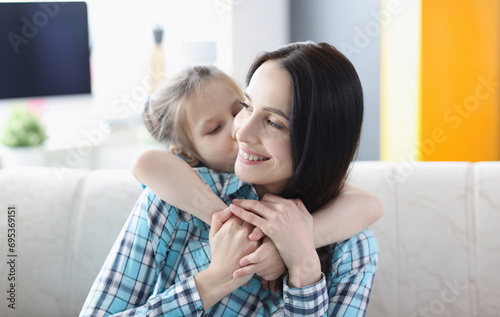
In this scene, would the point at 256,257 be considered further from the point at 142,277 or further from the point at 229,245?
the point at 142,277

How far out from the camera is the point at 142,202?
134 cm

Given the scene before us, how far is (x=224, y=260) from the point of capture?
1219mm

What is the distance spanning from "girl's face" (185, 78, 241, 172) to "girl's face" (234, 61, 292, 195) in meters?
0.16

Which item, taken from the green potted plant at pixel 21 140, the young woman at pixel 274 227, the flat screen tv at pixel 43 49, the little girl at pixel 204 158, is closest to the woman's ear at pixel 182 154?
the little girl at pixel 204 158

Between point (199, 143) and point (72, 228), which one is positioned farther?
point (72, 228)

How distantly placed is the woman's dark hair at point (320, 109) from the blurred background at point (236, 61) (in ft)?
4.03

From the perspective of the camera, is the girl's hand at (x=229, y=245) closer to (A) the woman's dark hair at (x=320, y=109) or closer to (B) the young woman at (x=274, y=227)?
(B) the young woman at (x=274, y=227)

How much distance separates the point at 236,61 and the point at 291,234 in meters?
2.55

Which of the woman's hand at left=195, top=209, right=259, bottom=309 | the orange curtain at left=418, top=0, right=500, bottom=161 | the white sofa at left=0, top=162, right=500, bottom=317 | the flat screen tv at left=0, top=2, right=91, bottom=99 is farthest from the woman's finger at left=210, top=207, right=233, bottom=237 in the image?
the orange curtain at left=418, top=0, right=500, bottom=161

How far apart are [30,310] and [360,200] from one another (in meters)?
1.02

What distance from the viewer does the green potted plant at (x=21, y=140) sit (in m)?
3.76

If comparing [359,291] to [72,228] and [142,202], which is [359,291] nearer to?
[142,202]

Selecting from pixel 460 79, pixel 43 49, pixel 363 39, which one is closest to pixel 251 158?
pixel 43 49

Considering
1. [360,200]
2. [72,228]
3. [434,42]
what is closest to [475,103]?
[434,42]
